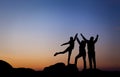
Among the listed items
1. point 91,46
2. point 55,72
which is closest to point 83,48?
point 91,46

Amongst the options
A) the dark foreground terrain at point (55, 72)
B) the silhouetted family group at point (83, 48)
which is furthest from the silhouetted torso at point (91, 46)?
the dark foreground terrain at point (55, 72)

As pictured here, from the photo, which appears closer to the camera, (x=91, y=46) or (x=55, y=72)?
(x=91, y=46)

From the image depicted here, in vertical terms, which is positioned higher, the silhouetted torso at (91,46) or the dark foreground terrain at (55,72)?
the silhouetted torso at (91,46)

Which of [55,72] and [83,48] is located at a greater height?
[83,48]

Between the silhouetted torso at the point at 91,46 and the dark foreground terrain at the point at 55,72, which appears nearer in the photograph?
the silhouetted torso at the point at 91,46

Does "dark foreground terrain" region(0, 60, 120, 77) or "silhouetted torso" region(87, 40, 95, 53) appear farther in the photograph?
"dark foreground terrain" region(0, 60, 120, 77)

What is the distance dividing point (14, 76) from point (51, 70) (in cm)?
384

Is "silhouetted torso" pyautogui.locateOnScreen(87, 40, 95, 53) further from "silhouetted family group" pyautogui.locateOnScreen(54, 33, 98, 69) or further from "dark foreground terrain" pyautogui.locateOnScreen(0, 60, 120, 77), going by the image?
"dark foreground terrain" pyautogui.locateOnScreen(0, 60, 120, 77)

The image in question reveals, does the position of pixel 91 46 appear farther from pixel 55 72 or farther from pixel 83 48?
pixel 55 72

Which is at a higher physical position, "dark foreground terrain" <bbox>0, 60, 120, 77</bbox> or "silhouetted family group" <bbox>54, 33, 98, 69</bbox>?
"silhouetted family group" <bbox>54, 33, 98, 69</bbox>

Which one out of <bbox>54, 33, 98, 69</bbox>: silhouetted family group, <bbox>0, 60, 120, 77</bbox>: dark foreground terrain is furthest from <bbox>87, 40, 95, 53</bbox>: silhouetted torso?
<bbox>0, 60, 120, 77</bbox>: dark foreground terrain

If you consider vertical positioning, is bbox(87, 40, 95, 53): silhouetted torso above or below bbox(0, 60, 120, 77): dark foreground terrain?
above

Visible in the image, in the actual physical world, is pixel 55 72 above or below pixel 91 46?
below

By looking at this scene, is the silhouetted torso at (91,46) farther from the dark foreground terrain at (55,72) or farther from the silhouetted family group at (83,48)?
the dark foreground terrain at (55,72)
